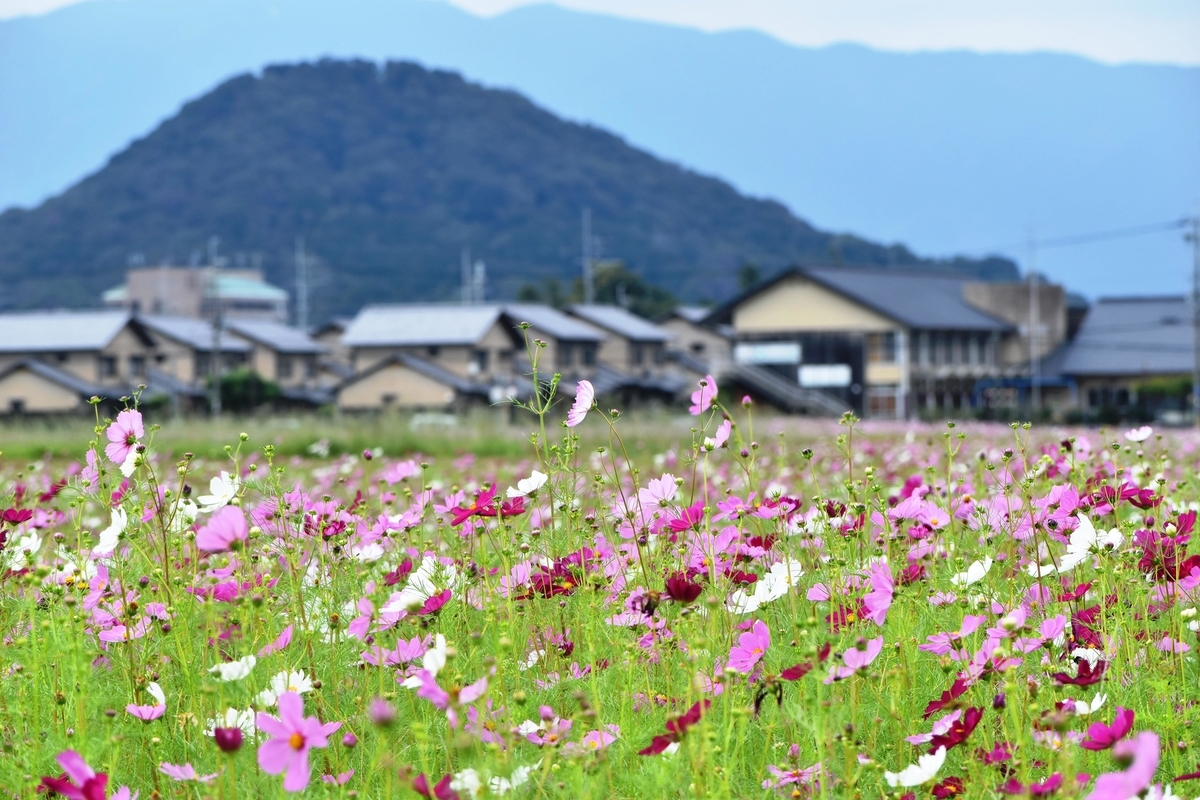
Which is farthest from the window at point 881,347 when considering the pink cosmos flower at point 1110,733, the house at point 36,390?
the pink cosmos flower at point 1110,733

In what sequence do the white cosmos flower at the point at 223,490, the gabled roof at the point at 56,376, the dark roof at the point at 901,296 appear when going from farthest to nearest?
the gabled roof at the point at 56,376
the dark roof at the point at 901,296
the white cosmos flower at the point at 223,490

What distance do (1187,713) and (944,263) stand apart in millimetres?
84033

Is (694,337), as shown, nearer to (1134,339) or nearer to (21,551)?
(1134,339)

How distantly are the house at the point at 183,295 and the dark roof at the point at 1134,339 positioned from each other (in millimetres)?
50913

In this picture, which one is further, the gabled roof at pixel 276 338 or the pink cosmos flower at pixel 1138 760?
the gabled roof at pixel 276 338

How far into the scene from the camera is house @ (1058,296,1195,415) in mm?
33219

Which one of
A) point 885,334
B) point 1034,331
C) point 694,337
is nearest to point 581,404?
point 885,334

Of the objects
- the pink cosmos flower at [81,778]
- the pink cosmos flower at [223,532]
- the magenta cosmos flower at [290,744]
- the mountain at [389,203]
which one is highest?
the mountain at [389,203]

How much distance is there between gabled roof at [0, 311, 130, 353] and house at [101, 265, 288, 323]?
3534 centimetres

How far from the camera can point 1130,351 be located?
3422 centimetres

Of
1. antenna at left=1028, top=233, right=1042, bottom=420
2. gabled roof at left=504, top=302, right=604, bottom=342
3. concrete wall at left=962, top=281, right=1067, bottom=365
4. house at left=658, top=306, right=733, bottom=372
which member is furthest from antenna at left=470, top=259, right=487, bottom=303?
antenna at left=1028, top=233, right=1042, bottom=420

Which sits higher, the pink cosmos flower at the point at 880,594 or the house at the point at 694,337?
the house at the point at 694,337

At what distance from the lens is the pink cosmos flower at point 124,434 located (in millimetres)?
2045

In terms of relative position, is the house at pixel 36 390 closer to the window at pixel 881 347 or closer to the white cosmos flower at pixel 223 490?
the window at pixel 881 347
